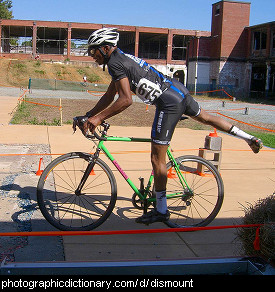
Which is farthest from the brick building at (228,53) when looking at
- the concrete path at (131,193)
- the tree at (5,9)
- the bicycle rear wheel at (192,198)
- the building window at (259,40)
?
the bicycle rear wheel at (192,198)

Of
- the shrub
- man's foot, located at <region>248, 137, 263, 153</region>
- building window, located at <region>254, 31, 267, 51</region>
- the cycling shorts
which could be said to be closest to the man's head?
the cycling shorts

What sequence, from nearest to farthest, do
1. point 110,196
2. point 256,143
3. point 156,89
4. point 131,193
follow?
point 156,89 < point 256,143 < point 110,196 < point 131,193

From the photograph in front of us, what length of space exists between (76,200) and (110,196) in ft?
1.48

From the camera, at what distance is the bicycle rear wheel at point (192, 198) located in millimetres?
4664

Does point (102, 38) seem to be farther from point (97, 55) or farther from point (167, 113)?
point (167, 113)

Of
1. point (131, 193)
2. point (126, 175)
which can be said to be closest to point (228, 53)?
point (131, 193)

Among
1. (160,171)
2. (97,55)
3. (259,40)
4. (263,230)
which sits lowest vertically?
(263,230)

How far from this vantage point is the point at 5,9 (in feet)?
288

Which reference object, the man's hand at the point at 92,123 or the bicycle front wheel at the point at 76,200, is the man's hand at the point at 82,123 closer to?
the man's hand at the point at 92,123

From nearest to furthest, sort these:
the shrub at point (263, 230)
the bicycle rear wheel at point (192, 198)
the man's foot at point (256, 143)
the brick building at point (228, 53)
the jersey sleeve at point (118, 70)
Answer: the shrub at point (263, 230)
the jersey sleeve at point (118, 70)
the man's foot at point (256, 143)
the bicycle rear wheel at point (192, 198)
the brick building at point (228, 53)

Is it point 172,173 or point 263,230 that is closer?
point 263,230

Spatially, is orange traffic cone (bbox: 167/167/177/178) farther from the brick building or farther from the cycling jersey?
the brick building

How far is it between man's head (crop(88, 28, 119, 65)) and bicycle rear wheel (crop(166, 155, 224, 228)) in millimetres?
1418

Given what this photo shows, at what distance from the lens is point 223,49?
177 feet
